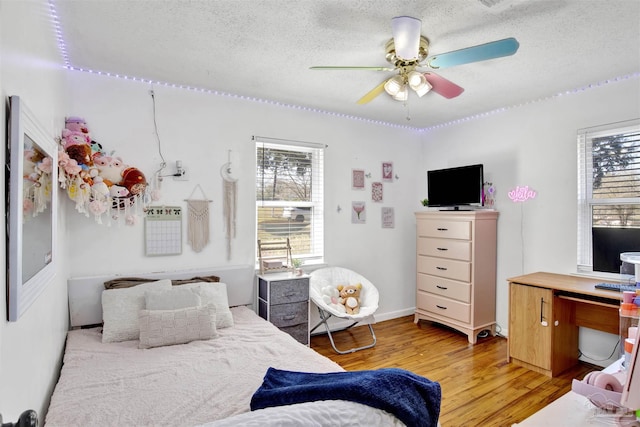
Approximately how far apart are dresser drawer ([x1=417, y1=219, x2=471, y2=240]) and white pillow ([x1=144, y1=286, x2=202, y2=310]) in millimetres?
2714

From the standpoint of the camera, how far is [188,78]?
2.97 m

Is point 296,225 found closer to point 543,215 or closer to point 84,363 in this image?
point 84,363

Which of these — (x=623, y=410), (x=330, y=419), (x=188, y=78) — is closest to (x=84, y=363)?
(x=330, y=419)

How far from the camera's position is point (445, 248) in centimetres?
394

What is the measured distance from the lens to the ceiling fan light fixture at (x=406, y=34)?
1822mm

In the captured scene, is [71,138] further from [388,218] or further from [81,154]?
[388,218]

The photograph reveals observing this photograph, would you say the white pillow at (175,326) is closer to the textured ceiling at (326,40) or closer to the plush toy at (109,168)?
the plush toy at (109,168)

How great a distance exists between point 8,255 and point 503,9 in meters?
2.46

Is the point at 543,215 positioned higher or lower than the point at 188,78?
lower

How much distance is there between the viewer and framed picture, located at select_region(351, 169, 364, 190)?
13.7ft

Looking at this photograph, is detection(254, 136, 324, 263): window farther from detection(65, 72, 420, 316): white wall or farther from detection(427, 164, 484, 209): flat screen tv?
detection(427, 164, 484, 209): flat screen tv

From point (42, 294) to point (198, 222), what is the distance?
5.33ft

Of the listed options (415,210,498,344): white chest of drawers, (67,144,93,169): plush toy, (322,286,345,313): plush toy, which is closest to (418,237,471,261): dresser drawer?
(415,210,498,344): white chest of drawers

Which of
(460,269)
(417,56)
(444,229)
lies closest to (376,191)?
(444,229)
